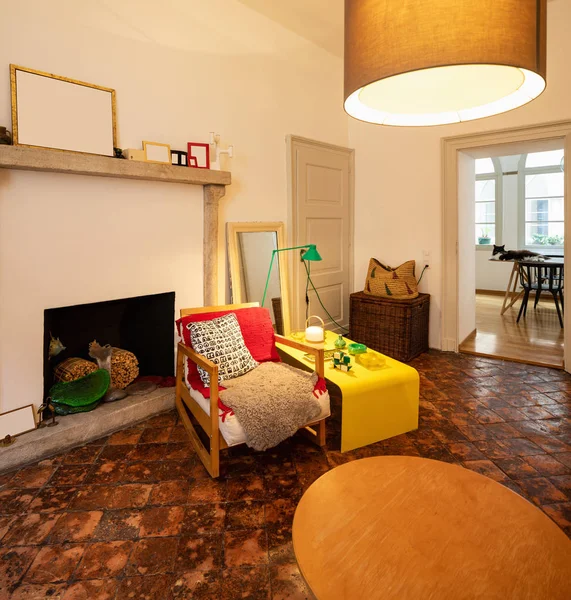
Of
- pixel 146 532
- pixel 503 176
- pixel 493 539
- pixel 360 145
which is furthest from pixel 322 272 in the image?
pixel 503 176

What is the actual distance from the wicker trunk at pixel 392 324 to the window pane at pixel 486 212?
16.1 feet

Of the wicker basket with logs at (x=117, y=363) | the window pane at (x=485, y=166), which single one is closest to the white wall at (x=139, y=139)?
the wicker basket with logs at (x=117, y=363)

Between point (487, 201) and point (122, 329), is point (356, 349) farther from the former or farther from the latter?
point (487, 201)

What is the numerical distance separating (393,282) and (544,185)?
17.4ft

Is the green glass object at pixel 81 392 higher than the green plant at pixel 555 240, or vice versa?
the green plant at pixel 555 240

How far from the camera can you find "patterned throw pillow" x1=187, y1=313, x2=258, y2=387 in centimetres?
265

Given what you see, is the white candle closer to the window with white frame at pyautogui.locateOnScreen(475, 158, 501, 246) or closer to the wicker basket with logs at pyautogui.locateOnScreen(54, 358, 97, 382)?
the wicker basket with logs at pyautogui.locateOnScreen(54, 358, 97, 382)

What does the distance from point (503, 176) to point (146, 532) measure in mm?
8695

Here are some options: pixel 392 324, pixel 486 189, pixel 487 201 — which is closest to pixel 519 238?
pixel 487 201

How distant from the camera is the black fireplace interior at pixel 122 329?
9.71 feet

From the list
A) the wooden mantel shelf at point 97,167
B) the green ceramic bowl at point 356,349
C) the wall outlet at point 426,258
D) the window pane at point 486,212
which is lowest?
the green ceramic bowl at point 356,349

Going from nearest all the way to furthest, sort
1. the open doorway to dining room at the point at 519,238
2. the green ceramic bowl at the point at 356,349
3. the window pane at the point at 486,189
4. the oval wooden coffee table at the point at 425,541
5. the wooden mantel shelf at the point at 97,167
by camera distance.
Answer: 1. the oval wooden coffee table at the point at 425,541
2. the wooden mantel shelf at the point at 97,167
3. the green ceramic bowl at the point at 356,349
4. the open doorway to dining room at the point at 519,238
5. the window pane at the point at 486,189

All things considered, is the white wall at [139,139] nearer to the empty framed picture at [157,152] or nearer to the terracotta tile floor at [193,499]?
the empty framed picture at [157,152]

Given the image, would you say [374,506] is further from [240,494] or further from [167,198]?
[167,198]
